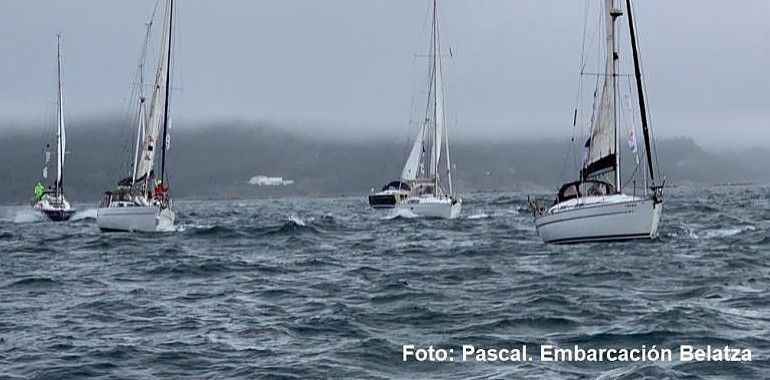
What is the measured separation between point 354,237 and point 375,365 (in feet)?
107

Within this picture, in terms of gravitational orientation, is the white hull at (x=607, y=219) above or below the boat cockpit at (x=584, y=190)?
below

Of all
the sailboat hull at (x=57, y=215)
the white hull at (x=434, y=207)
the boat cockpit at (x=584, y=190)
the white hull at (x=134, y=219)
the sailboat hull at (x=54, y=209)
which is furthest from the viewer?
the sailboat hull at (x=54, y=209)

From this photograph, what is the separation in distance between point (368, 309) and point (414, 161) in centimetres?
7921

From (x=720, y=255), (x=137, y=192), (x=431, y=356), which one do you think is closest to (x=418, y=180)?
(x=137, y=192)

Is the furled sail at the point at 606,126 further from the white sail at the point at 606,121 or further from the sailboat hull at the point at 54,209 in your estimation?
the sailboat hull at the point at 54,209

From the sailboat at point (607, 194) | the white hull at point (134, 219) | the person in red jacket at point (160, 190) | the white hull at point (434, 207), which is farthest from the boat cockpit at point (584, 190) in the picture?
the white hull at point (434, 207)

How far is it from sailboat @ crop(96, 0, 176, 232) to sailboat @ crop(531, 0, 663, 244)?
19827 millimetres

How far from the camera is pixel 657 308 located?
17438 mm

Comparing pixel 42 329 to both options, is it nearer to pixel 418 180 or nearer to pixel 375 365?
pixel 375 365

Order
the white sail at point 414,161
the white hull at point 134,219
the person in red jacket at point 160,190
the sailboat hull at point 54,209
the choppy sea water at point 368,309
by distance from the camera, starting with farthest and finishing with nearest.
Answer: the white sail at point 414,161
the sailboat hull at point 54,209
the person in red jacket at point 160,190
the white hull at point 134,219
the choppy sea water at point 368,309

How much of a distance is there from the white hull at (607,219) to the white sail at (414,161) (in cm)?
5628

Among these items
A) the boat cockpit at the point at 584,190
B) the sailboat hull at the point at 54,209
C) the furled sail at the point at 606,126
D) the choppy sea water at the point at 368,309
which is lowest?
the choppy sea water at the point at 368,309

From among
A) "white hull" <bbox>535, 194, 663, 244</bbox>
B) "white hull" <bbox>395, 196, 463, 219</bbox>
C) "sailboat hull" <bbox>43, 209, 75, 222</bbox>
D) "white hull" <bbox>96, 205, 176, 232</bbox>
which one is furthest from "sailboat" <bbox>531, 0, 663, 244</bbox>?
"sailboat hull" <bbox>43, 209, 75, 222</bbox>

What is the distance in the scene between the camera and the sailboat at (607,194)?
3353 cm
